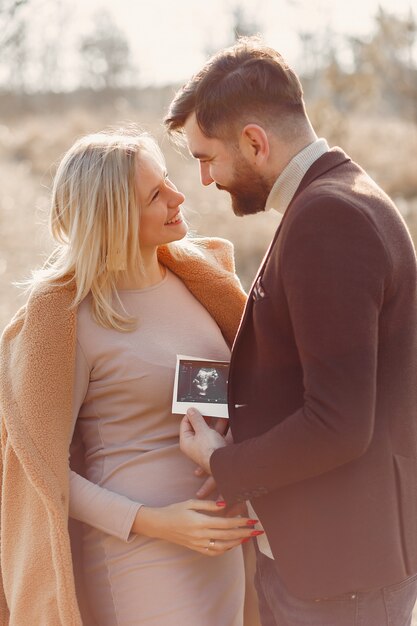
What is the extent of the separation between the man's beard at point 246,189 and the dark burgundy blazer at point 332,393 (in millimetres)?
202

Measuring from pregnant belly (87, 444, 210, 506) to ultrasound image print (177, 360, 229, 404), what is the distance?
179mm

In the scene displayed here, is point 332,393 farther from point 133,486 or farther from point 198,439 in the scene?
point 133,486

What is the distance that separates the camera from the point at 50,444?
2473mm

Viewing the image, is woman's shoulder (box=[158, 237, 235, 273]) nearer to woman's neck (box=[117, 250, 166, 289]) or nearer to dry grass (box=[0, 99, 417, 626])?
woman's neck (box=[117, 250, 166, 289])

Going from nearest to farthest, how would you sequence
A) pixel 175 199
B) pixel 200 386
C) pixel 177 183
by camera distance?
1. pixel 200 386
2. pixel 175 199
3. pixel 177 183

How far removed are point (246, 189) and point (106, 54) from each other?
67030mm

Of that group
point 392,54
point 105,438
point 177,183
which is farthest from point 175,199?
point 392,54

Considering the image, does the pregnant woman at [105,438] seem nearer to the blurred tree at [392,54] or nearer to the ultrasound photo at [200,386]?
the ultrasound photo at [200,386]

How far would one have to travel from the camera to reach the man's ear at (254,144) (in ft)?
7.22

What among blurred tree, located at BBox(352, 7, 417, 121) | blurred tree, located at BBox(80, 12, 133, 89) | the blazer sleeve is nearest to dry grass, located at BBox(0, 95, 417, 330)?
the blazer sleeve

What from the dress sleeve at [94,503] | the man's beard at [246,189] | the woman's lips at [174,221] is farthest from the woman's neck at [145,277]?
the man's beard at [246,189]

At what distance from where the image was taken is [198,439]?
2352 mm

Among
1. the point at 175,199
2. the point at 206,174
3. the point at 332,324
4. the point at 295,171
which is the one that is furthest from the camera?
the point at 175,199

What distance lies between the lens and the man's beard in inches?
88.9
